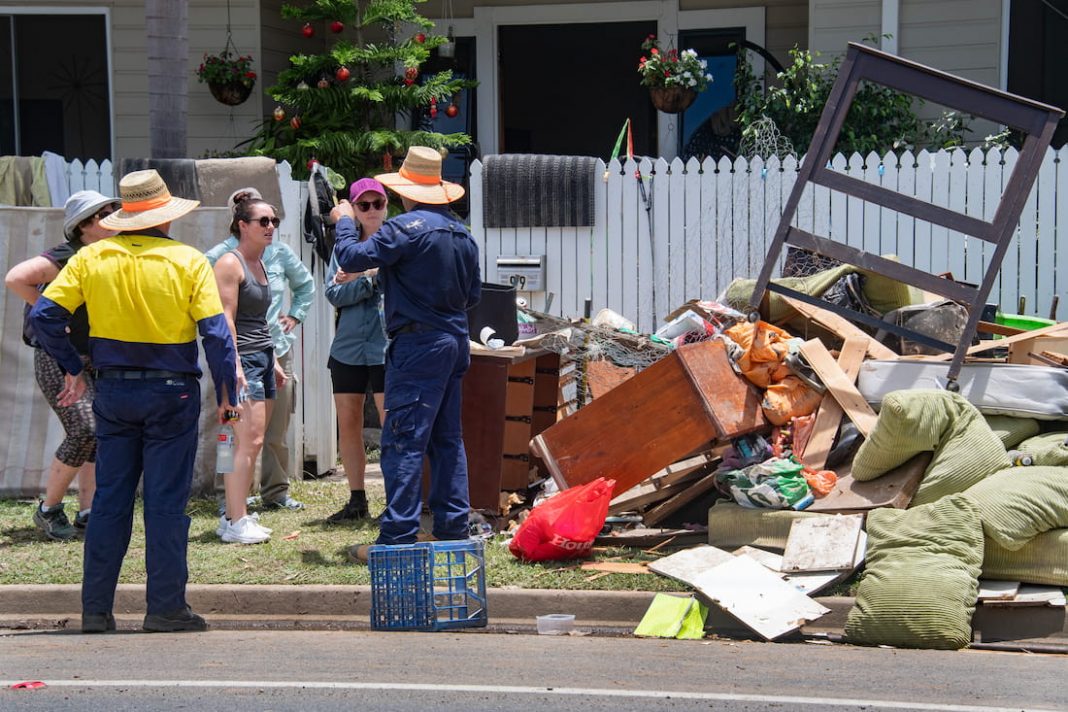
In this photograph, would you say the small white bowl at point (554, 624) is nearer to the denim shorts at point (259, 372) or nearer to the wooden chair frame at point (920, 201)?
the denim shorts at point (259, 372)

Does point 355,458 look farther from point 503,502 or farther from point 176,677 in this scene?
point 176,677

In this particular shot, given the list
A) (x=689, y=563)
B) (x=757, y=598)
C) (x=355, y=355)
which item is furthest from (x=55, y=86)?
(x=757, y=598)

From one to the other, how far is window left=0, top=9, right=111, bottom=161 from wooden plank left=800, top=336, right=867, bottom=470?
28.5 feet

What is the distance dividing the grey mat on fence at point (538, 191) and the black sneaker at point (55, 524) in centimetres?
376

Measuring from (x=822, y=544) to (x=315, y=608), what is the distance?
98.1 inches

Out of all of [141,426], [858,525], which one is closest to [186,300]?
[141,426]

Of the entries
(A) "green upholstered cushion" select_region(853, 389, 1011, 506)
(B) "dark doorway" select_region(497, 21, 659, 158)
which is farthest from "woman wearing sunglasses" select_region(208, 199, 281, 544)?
(B) "dark doorway" select_region(497, 21, 659, 158)

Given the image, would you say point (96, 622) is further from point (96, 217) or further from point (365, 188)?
point (365, 188)

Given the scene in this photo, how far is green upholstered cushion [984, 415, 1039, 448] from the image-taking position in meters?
6.75

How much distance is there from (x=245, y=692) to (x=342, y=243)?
2.32 m

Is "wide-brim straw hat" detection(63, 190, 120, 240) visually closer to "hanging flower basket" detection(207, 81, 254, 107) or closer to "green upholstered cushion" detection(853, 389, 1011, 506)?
"green upholstered cushion" detection(853, 389, 1011, 506)

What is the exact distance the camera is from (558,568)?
6.50 metres

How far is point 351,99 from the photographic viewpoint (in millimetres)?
11453

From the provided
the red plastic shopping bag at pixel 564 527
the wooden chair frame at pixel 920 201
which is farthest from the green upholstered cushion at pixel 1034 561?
the red plastic shopping bag at pixel 564 527
